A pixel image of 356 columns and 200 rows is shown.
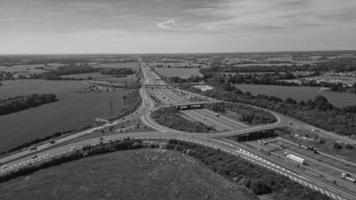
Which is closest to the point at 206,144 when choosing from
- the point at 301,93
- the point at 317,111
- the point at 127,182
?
the point at 127,182

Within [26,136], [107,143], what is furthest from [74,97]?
[107,143]

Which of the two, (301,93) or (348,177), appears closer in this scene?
(348,177)

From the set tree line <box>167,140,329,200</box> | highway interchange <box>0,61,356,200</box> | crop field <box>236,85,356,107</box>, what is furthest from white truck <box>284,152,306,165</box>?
crop field <box>236,85,356,107</box>

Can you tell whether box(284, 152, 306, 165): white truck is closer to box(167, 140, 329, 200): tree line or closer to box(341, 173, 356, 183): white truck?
box(341, 173, 356, 183): white truck

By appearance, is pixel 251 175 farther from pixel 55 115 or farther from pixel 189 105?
pixel 55 115

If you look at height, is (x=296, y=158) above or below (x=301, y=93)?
below

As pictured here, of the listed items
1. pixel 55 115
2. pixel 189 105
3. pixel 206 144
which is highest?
pixel 189 105

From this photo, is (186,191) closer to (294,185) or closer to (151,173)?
(151,173)
